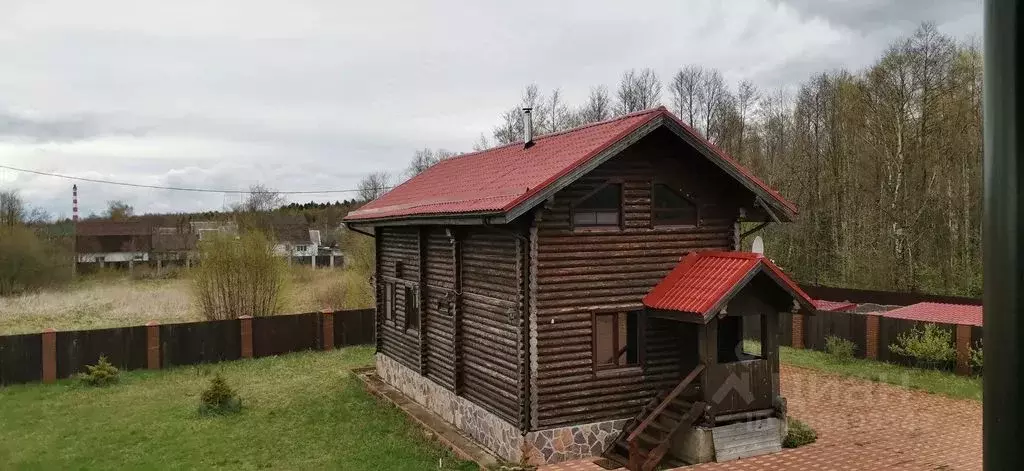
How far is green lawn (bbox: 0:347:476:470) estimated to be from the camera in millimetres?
11680

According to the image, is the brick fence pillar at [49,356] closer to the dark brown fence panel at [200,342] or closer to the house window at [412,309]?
the dark brown fence panel at [200,342]

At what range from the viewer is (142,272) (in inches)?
1827

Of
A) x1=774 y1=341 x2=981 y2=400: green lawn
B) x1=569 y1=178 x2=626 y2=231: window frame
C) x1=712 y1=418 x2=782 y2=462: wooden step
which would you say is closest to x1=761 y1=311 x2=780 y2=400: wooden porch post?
x1=712 y1=418 x2=782 y2=462: wooden step

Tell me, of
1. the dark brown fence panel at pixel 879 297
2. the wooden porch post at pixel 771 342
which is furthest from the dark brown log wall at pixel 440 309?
the dark brown fence panel at pixel 879 297

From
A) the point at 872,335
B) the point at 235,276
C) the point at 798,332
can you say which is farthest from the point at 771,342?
the point at 235,276

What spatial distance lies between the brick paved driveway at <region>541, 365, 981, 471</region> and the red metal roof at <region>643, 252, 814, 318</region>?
2434 mm

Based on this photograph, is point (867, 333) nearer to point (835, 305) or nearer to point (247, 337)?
point (835, 305)

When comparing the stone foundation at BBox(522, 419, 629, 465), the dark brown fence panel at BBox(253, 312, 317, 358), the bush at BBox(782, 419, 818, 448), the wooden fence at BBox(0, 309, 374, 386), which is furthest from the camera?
the dark brown fence panel at BBox(253, 312, 317, 358)

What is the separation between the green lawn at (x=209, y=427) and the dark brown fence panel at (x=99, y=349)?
67 cm

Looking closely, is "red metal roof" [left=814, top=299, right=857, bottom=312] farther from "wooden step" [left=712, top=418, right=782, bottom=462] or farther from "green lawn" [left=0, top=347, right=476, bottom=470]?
"green lawn" [left=0, top=347, right=476, bottom=470]

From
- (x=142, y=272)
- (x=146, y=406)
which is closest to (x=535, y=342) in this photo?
(x=146, y=406)

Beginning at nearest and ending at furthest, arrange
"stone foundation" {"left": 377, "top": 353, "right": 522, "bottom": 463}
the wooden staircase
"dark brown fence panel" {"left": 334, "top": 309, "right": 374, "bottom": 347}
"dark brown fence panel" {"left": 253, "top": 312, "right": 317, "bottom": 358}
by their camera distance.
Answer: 1. the wooden staircase
2. "stone foundation" {"left": 377, "top": 353, "right": 522, "bottom": 463}
3. "dark brown fence panel" {"left": 253, "top": 312, "right": 317, "bottom": 358}
4. "dark brown fence panel" {"left": 334, "top": 309, "right": 374, "bottom": 347}

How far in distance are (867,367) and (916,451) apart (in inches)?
291

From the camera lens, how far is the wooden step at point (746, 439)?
35.7 ft
